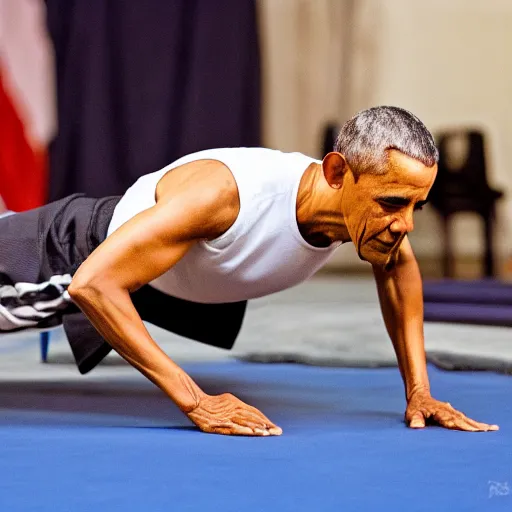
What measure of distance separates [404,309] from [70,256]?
0.63 m

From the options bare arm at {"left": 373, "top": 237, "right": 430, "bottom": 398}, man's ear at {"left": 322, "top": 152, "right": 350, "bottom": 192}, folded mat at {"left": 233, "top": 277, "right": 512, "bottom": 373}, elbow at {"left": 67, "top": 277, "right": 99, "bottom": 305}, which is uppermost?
man's ear at {"left": 322, "top": 152, "right": 350, "bottom": 192}

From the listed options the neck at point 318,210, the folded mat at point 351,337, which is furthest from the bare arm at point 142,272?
the folded mat at point 351,337

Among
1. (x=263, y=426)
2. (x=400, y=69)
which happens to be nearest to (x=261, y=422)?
(x=263, y=426)

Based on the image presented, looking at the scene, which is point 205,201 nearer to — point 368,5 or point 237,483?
point 237,483

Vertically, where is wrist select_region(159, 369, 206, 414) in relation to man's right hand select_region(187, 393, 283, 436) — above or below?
above

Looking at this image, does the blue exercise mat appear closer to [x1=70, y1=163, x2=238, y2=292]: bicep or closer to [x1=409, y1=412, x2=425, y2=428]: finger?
[x1=409, y1=412, x2=425, y2=428]: finger

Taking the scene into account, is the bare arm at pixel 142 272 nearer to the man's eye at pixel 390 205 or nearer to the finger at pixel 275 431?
the finger at pixel 275 431

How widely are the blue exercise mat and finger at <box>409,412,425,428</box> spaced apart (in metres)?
0.02

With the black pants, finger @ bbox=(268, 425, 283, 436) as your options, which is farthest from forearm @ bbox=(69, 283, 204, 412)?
the black pants

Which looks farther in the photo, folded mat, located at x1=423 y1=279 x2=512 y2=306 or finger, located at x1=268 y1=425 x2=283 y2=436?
folded mat, located at x1=423 y1=279 x2=512 y2=306

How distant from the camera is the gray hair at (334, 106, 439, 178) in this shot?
1370 mm

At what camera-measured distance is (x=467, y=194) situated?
4742 millimetres

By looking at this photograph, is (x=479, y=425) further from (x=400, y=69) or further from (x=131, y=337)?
(x=400, y=69)

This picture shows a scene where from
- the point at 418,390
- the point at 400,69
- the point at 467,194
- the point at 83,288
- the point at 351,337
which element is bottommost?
the point at 467,194
